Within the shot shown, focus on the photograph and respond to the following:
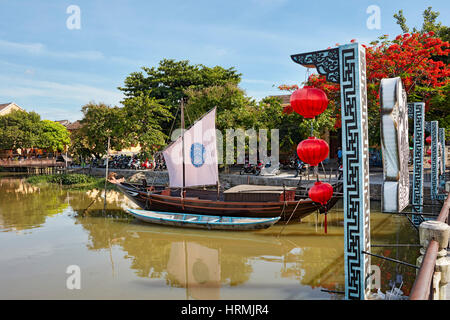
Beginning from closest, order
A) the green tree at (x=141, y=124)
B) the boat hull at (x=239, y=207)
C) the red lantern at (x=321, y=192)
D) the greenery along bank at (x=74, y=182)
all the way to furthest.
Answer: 1. the red lantern at (x=321, y=192)
2. the boat hull at (x=239, y=207)
3. the green tree at (x=141, y=124)
4. the greenery along bank at (x=74, y=182)

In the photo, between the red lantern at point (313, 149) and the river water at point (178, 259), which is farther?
the river water at point (178, 259)

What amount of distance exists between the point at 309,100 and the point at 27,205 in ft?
49.0

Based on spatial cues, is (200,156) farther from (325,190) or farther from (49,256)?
(325,190)

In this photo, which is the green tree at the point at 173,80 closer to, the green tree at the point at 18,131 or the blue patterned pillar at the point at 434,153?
the green tree at the point at 18,131

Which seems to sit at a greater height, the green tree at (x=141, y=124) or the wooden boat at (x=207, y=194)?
the green tree at (x=141, y=124)

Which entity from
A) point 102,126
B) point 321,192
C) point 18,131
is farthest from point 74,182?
point 321,192

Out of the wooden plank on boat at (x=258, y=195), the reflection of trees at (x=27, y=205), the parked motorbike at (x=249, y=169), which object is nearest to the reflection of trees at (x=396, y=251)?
the wooden plank on boat at (x=258, y=195)

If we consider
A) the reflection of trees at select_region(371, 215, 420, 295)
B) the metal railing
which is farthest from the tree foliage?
the metal railing

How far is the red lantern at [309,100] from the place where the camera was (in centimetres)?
466

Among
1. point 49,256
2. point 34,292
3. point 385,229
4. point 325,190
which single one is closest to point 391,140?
point 325,190

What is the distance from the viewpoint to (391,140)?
352 centimetres

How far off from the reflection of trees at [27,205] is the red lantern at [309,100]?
34.3 feet

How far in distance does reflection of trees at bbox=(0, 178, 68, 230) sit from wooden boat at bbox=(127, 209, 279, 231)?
3948 millimetres

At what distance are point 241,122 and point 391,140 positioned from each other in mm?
15390
